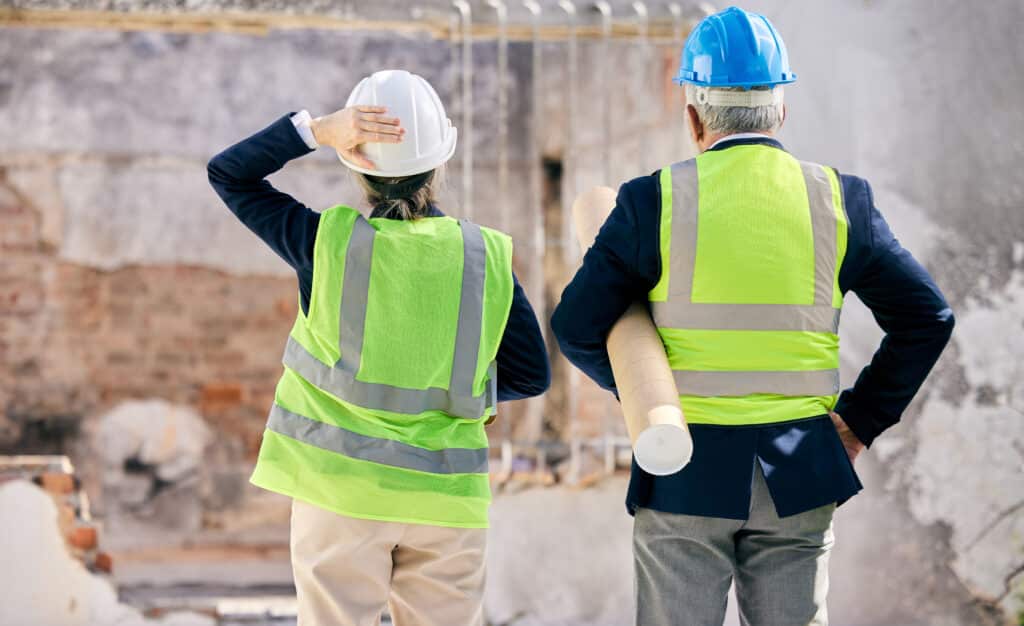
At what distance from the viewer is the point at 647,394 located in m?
2.03

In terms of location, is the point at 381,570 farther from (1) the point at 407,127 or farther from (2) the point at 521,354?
(1) the point at 407,127

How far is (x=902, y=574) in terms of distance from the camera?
4.25 metres

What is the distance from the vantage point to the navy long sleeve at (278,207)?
2332mm

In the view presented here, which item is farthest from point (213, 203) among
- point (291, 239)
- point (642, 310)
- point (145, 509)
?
point (642, 310)

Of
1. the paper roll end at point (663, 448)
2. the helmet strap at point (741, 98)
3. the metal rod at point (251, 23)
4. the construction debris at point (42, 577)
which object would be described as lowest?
the construction debris at point (42, 577)

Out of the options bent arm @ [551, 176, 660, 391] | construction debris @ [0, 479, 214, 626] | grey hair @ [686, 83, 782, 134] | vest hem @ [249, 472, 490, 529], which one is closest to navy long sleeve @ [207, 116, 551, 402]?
bent arm @ [551, 176, 660, 391]

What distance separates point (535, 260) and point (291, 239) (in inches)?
80.6

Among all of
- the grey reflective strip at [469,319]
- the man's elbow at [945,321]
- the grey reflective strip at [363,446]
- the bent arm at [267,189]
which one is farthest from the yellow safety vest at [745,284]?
the bent arm at [267,189]

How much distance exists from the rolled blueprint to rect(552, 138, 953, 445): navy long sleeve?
0.15 ft

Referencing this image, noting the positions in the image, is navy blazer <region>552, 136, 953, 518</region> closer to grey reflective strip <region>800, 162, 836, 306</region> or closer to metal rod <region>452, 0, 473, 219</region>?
grey reflective strip <region>800, 162, 836, 306</region>

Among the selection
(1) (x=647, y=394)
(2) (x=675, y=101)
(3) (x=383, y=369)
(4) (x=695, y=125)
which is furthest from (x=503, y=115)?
(1) (x=647, y=394)

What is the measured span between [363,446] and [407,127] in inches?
23.0

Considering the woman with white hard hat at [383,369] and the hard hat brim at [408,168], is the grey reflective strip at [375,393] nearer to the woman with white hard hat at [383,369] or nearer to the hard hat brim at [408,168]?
the woman with white hard hat at [383,369]

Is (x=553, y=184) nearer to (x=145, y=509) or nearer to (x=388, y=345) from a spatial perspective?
(x=145, y=509)
